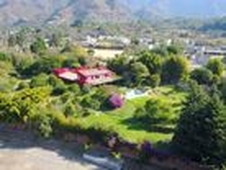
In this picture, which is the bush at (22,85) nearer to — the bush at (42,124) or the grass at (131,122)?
the grass at (131,122)

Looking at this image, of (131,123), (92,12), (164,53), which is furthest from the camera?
(92,12)

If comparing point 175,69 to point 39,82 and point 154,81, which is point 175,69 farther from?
point 39,82

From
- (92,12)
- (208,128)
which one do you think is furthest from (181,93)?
(92,12)

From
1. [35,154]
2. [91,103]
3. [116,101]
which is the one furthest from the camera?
[116,101]

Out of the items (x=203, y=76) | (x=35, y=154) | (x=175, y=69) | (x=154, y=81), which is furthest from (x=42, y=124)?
(x=175, y=69)

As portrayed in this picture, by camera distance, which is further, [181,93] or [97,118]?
[181,93]

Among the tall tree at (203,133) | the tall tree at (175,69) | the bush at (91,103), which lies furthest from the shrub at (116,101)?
the tall tree at (175,69)

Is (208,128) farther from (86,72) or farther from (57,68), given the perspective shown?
(57,68)
